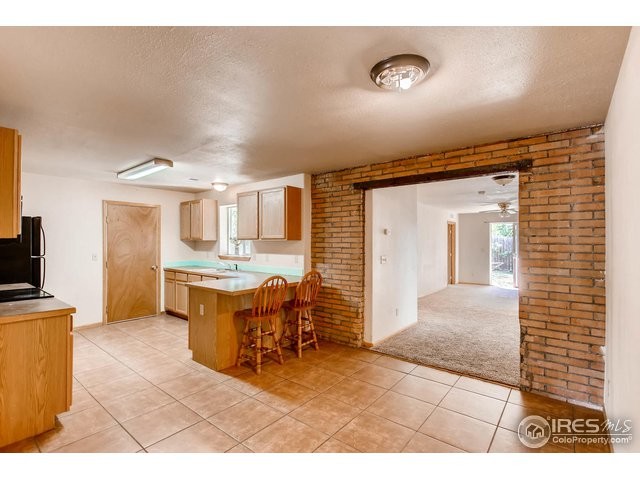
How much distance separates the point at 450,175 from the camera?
3361mm

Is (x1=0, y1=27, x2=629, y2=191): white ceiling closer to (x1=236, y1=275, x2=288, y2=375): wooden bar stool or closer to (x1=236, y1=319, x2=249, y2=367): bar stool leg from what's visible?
(x1=236, y1=275, x2=288, y2=375): wooden bar stool

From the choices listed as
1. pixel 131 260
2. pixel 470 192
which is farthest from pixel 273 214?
pixel 470 192

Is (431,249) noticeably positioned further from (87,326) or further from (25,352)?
(25,352)

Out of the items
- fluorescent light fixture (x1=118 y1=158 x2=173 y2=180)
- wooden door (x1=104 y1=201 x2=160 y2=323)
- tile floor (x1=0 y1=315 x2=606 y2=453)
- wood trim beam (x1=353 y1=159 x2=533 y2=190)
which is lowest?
tile floor (x1=0 y1=315 x2=606 y2=453)


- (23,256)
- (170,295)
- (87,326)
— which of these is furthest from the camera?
(170,295)

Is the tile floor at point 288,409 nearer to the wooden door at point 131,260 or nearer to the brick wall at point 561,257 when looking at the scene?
the brick wall at point 561,257

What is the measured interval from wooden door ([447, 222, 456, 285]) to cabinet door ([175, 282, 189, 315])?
7.83 meters

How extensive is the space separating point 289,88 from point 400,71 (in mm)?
689

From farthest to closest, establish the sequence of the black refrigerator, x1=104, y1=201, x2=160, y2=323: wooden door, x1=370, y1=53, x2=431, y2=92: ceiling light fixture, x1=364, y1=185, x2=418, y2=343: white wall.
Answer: x1=104, y1=201, x2=160, y2=323: wooden door, x1=364, y1=185, x2=418, y2=343: white wall, the black refrigerator, x1=370, y1=53, x2=431, y2=92: ceiling light fixture

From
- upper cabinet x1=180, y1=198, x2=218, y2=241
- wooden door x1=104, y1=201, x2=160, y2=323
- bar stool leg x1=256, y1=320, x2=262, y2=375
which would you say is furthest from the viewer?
upper cabinet x1=180, y1=198, x2=218, y2=241

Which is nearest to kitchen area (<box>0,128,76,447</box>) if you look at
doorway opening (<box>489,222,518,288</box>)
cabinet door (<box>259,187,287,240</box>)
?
cabinet door (<box>259,187,287,240</box>)

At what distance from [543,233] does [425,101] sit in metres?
1.67

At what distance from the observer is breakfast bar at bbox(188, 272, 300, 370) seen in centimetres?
Answer: 333
